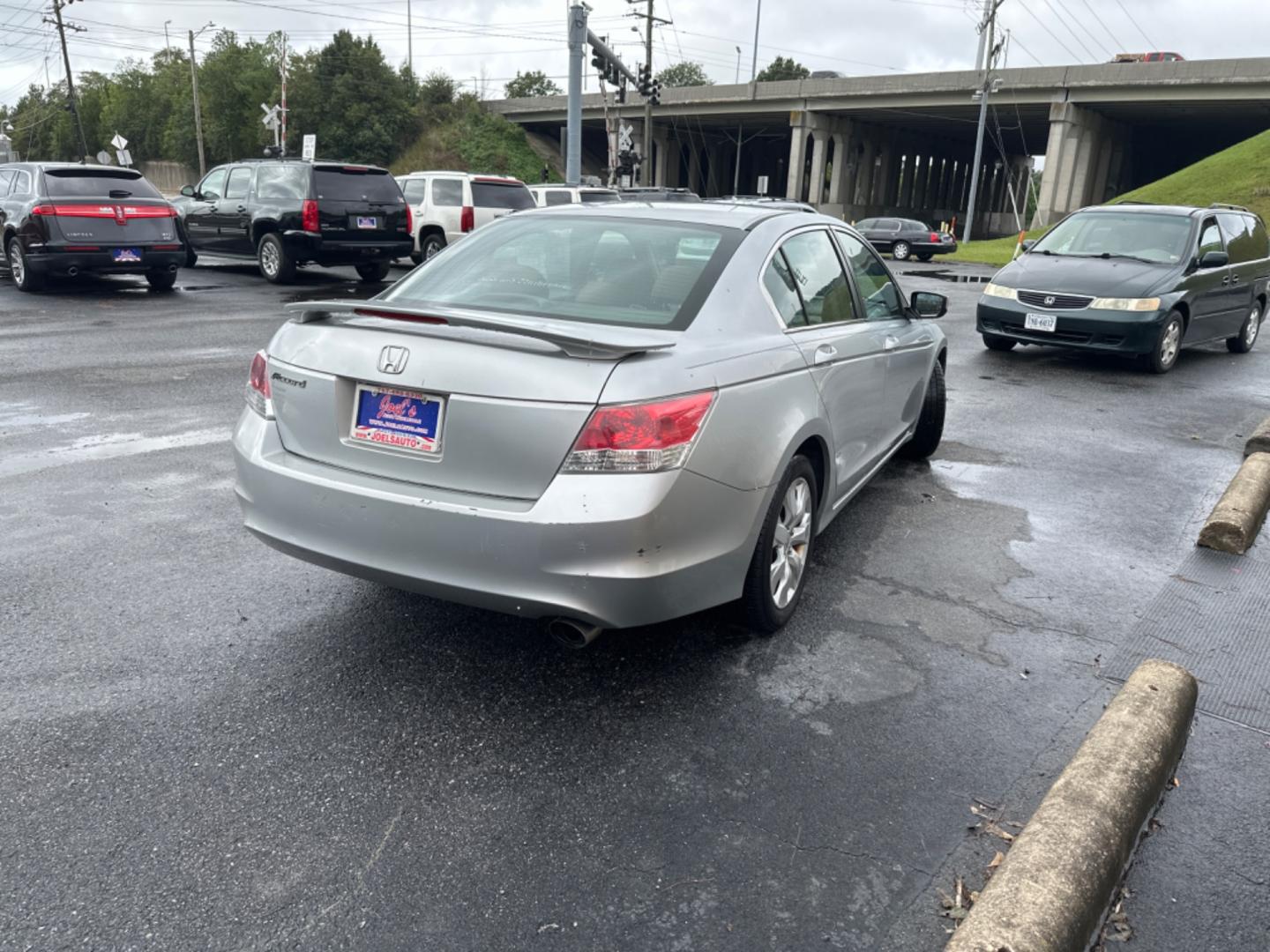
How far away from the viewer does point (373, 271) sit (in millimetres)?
17203

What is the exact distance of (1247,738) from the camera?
3225mm

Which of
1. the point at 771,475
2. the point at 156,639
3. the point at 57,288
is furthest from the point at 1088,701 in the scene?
the point at 57,288

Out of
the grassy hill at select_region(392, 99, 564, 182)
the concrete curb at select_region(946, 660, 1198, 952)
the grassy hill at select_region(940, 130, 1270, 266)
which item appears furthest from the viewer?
the grassy hill at select_region(392, 99, 564, 182)

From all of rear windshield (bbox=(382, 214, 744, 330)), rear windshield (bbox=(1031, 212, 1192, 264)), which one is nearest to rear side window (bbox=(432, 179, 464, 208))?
rear windshield (bbox=(1031, 212, 1192, 264))

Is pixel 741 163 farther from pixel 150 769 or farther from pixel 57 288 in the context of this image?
pixel 150 769

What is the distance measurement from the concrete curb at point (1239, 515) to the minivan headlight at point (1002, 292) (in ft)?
17.4

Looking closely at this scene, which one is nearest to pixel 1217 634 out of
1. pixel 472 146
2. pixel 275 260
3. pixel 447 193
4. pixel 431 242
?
pixel 275 260

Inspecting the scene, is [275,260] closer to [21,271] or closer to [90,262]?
[90,262]

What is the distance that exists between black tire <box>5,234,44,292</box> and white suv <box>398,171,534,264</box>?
6.31 m

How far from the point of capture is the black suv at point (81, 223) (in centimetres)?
1301

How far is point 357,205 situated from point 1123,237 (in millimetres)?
10835

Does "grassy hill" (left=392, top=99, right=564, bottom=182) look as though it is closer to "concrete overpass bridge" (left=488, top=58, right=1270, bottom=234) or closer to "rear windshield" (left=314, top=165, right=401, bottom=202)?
"concrete overpass bridge" (left=488, top=58, right=1270, bottom=234)

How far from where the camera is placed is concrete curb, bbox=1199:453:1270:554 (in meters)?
4.96

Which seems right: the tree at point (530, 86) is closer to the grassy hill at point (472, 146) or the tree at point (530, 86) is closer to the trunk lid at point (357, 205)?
the grassy hill at point (472, 146)
